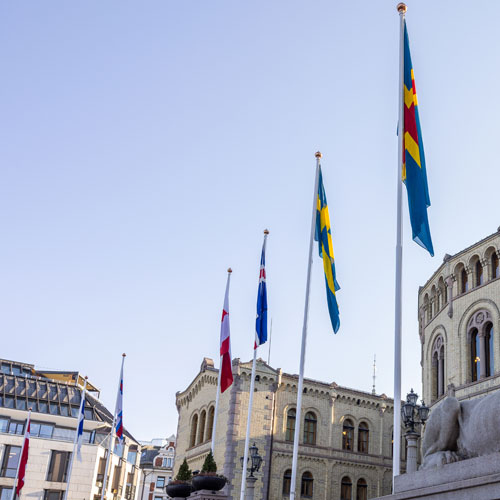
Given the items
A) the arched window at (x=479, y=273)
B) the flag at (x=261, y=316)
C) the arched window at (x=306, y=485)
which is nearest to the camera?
the flag at (x=261, y=316)

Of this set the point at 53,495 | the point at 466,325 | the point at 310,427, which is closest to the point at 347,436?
the point at 310,427

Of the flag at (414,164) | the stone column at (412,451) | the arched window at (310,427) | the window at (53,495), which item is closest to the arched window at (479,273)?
the arched window at (310,427)

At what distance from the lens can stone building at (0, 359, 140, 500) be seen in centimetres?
5350

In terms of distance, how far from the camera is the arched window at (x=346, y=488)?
41.1 meters

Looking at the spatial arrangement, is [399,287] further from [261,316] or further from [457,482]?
[261,316]

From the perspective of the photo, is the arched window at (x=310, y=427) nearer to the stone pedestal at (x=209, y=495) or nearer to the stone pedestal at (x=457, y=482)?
the stone pedestal at (x=209, y=495)

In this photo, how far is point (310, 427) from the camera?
41.6 meters

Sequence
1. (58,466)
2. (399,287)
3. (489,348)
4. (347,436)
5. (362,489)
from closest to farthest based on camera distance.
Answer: (399,287) < (489,348) < (362,489) < (347,436) < (58,466)

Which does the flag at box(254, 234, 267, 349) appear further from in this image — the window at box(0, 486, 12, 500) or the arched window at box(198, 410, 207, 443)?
the window at box(0, 486, 12, 500)

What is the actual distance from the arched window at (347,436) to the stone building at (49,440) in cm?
2447

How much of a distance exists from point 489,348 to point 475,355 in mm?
1044

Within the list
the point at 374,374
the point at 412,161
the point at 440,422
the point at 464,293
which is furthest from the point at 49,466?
the point at 440,422

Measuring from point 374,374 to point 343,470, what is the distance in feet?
92.5

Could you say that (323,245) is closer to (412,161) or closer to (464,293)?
(412,161)
